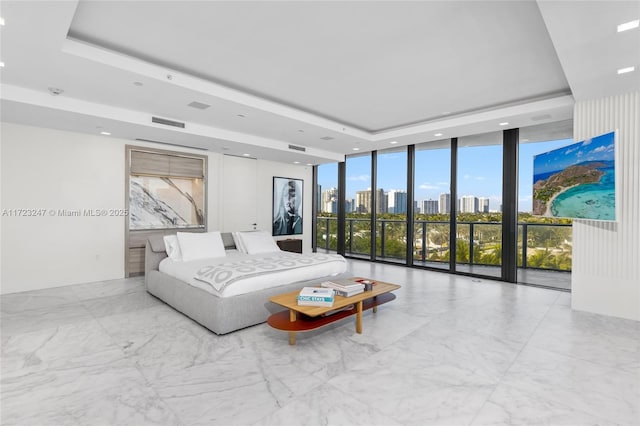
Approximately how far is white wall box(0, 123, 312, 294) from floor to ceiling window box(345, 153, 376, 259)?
4.45 metres

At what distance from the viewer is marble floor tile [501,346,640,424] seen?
2045 mm

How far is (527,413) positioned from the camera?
1.97 meters

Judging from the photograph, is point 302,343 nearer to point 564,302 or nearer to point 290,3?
point 290,3

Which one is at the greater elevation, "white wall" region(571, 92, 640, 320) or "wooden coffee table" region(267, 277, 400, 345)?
"white wall" region(571, 92, 640, 320)

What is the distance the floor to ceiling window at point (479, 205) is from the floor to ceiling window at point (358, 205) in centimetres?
212

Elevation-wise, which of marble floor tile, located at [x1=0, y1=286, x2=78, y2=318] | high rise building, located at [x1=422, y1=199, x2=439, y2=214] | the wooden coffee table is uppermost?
high rise building, located at [x1=422, y1=199, x2=439, y2=214]

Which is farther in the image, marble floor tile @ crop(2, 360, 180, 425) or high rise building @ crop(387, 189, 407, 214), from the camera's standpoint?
high rise building @ crop(387, 189, 407, 214)

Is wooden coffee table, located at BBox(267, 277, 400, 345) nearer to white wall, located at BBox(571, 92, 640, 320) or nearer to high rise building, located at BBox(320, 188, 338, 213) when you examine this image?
white wall, located at BBox(571, 92, 640, 320)

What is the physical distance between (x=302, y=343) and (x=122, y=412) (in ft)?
4.78

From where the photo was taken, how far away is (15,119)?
4.43m

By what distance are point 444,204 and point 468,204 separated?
0.47 meters

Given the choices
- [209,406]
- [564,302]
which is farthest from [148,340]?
[564,302]

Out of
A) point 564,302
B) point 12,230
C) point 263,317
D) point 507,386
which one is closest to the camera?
point 507,386

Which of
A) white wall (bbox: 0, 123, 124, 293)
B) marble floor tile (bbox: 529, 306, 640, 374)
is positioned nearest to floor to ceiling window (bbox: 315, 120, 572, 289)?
marble floor tile (bbox: 529, 306, 640, 374)
